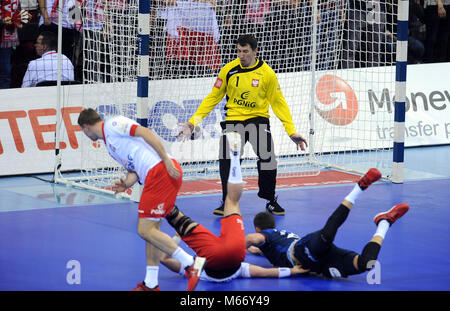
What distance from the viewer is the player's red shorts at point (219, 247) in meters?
7.14

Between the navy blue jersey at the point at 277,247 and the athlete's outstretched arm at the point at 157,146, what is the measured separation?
56.9 inches

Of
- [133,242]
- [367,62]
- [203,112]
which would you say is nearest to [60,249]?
[133,242]

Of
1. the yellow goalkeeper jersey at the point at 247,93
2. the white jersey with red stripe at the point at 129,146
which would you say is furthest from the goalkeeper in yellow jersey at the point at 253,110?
the white jersey with red stripe at the point at 129,146

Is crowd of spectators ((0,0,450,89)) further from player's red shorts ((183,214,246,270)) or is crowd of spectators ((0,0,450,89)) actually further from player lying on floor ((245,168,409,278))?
player's red shorts ((183,214,246,270))

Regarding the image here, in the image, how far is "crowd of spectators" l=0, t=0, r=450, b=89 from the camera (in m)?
12.7

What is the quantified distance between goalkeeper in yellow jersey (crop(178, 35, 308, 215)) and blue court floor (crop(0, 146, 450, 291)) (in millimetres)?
603

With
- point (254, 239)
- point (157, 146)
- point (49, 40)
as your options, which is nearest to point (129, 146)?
point (157, 146)

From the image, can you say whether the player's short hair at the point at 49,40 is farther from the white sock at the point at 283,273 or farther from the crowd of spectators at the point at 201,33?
the white sock at the point at 283,273

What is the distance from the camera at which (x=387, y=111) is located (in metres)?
14.8

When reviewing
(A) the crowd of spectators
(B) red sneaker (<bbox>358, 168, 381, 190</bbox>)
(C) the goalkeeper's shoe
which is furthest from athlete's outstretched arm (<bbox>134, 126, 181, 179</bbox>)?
(A) the crowd of spectators

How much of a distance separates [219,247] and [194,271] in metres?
0.41

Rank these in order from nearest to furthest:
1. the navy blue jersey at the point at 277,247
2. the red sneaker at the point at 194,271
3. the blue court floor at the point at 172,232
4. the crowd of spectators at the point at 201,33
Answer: the red sneaker at the point at 194,271 → the blue court floor at the point at 172,232 → the navy blue jersey at the point at 277,247 → the crowd of spectators at the point at 201,33

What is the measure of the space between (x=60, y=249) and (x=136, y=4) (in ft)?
15.6

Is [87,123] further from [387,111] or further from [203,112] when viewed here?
[387,111]
